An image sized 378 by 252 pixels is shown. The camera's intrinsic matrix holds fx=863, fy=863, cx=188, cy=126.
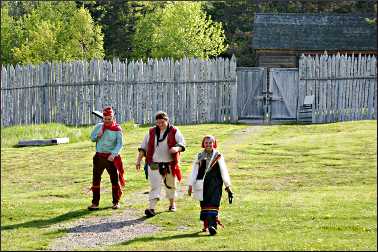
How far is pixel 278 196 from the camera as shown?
47.2 feet

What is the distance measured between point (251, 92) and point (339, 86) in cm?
288

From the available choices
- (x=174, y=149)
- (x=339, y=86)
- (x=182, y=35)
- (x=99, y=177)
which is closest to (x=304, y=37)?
(x=182, y=35)

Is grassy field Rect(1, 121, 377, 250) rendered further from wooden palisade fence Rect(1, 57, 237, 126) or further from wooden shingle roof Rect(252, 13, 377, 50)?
wooden shingle roof Rect(252, 13, 377, 50)

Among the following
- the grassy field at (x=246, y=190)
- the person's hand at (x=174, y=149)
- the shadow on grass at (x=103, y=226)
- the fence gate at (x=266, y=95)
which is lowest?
the shadow on grass at (x=103, y=226)

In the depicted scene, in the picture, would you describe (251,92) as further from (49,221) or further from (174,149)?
(49,221)

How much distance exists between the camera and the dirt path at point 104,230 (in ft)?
34.7

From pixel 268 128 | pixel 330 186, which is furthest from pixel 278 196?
pixel 268 128

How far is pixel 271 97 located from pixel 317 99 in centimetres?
154

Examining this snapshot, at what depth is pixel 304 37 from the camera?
38812 mm

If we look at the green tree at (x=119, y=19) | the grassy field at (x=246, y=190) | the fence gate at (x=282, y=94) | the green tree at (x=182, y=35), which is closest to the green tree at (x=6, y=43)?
the green tree at (x=119, y=19)

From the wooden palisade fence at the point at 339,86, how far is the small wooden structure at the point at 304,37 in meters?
9.92

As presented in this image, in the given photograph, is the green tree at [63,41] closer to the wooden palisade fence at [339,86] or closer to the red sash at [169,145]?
the wooden palisade fence at [339,86]

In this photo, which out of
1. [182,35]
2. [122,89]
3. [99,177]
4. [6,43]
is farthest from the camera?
[6,43]

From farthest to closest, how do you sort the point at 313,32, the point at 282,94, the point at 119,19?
the point at 119,19 < the point at 313,32 < the point at 282,94
